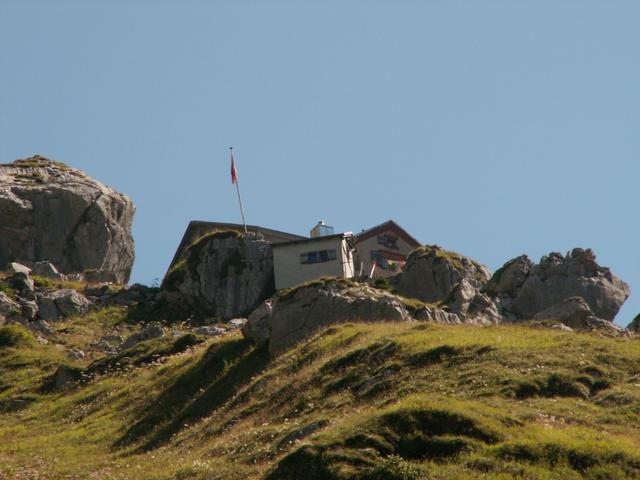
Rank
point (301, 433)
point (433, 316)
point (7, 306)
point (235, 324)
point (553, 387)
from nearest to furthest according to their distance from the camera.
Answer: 1. point (301, 433)
2. point (553, 387)
3. point (433, 316)
4. point (235, 324)
5. point (7, 306)

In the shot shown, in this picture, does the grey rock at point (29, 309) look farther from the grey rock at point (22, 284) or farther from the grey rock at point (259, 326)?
the grey rock at point (259, 326)

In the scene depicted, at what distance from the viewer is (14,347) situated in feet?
272

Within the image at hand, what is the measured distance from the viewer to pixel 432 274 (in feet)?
299

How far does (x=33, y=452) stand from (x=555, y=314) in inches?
986

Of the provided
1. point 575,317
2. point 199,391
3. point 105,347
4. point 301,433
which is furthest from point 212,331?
point 301,433

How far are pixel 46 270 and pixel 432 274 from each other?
3122cm

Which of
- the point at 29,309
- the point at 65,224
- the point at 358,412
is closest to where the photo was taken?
the point at 358,412

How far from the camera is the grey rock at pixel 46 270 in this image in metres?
105

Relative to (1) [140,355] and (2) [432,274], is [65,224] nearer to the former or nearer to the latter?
(2) [432,274]

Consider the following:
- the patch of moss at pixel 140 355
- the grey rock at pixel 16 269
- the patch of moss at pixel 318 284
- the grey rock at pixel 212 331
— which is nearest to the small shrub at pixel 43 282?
the grey rock at pixel 16 269

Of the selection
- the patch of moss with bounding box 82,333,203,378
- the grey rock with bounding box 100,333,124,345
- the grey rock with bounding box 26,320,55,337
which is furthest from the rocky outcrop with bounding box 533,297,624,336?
the grey rock with bounding box 26,320,55,337

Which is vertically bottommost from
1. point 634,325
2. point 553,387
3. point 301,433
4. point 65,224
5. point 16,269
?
point 301,433

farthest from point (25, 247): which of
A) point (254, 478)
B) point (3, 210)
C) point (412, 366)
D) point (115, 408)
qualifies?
point (254, 478)

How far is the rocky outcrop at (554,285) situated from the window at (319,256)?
59.9 ft
